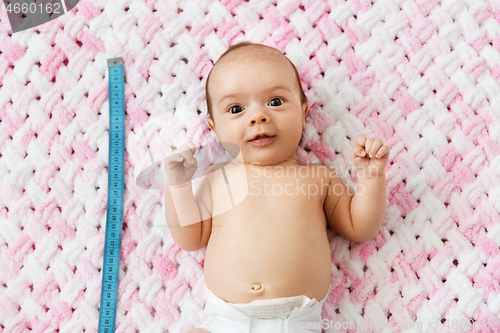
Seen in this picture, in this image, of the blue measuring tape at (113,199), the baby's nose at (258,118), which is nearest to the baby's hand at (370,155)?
the baby's nose at (258,118)

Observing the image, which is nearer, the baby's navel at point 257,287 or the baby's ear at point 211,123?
the baby's navel at point 257,287

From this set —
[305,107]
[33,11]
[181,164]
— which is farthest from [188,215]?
[33,11]

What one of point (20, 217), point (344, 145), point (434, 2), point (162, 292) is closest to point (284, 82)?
point (344, 145)

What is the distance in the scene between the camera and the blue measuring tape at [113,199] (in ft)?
3.90

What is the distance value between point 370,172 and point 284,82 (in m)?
0.36

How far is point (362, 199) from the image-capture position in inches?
43.1

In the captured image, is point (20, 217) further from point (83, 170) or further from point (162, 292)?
point (162, 292)

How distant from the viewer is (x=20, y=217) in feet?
4.07

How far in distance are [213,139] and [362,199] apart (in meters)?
0.51

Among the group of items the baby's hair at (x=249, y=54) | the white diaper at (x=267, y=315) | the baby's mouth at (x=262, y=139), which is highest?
the baby's hair at (x=249, y=54)

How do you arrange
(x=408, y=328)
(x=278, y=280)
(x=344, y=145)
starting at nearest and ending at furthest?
(x=278, y=280)
(x=408, y=328)
(x=344, y=145)
